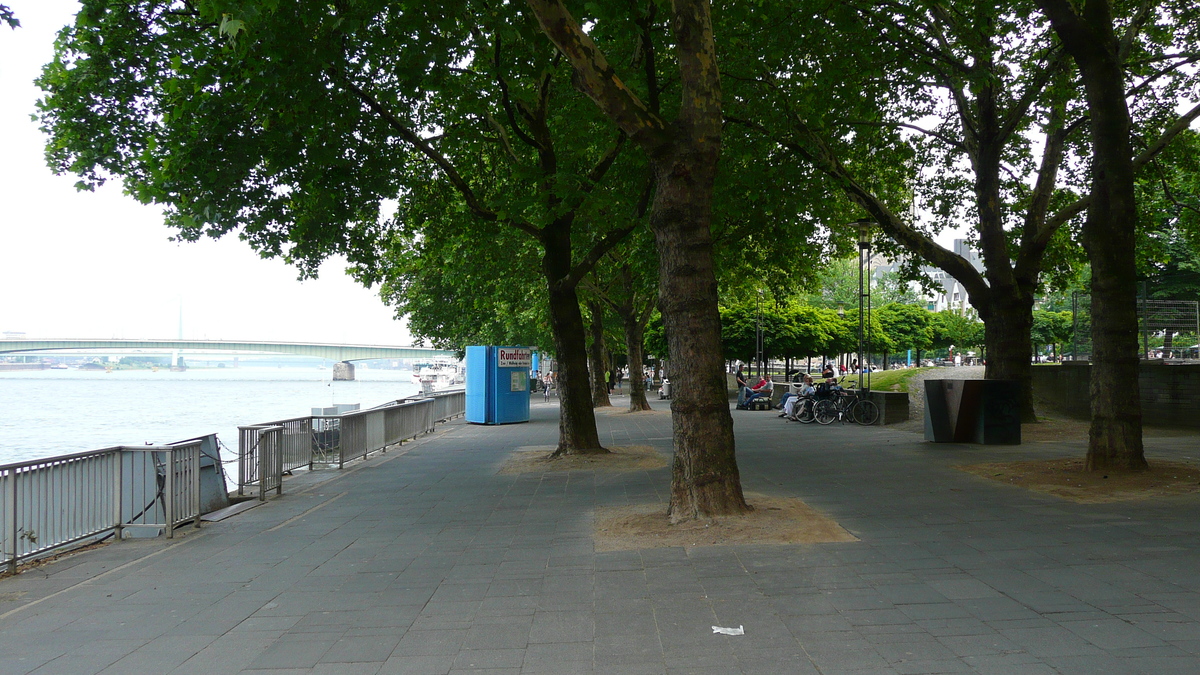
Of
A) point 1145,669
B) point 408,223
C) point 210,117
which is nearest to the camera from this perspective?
point 1145,669

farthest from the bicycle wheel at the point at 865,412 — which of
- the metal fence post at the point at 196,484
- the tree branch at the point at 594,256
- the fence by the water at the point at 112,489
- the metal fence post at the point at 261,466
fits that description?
the metal fence post at the point at 196,484

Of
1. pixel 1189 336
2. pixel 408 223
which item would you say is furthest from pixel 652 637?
pixel 1189 336

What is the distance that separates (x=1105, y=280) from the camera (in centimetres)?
960

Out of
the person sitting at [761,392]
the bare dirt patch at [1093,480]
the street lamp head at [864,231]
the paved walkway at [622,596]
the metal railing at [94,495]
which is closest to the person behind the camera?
the paved walkway at [622,596]

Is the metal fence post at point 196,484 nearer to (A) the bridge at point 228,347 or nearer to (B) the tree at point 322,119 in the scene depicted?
(B) the tree at point 322,119

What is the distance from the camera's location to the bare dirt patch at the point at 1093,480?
8.45 metres

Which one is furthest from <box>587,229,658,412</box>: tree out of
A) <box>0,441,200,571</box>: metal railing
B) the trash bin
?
<box>0,441,200,571</box>: metal railing

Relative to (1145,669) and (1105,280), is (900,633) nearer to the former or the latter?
(1145,669)

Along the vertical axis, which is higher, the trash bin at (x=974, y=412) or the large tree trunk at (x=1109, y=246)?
the large tree trunk at (x=1109, y=246)

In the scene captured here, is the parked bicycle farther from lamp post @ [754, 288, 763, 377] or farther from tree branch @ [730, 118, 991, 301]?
lamp post @ [754, 288, 763, 377]

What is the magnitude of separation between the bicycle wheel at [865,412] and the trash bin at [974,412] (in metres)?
5.41

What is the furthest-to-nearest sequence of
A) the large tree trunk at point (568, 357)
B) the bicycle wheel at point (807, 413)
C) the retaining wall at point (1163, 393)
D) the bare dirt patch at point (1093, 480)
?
the bicycle wheel at point (807, 413)
the retaining wall at point (1163, 393)
the large tree trunk at point (568, 357)
the bare dirt patch at point (1093, 480)

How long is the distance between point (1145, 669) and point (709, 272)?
4660 millimetres

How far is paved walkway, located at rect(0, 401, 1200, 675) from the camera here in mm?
4270
